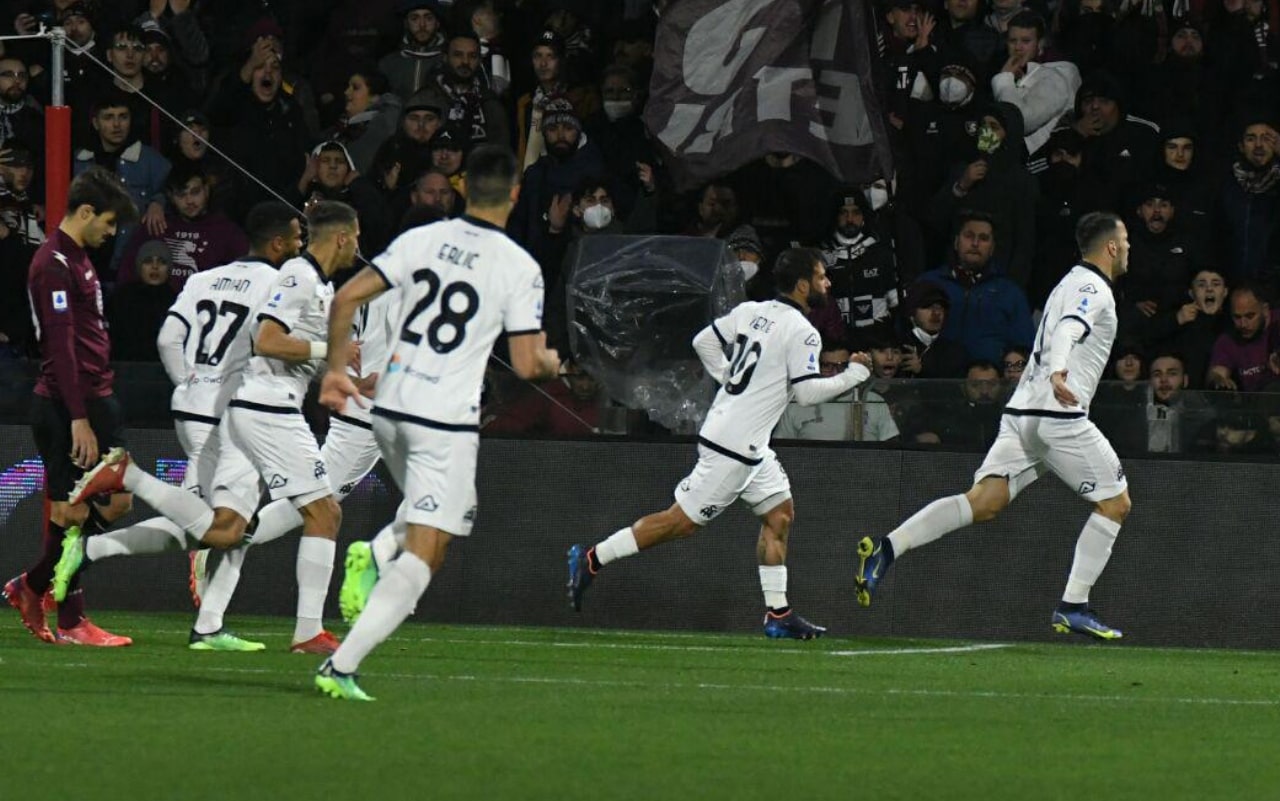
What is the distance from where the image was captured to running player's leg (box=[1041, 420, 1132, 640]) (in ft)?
41.8

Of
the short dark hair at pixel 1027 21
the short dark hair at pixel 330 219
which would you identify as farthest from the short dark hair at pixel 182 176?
the short dark hair at pixel 1027 21

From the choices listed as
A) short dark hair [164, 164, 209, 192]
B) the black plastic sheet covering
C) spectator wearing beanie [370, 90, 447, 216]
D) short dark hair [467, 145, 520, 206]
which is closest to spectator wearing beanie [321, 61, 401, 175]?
spectator wearing beanie [370, 90, 447, 216]

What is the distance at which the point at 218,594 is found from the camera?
38.0 ft

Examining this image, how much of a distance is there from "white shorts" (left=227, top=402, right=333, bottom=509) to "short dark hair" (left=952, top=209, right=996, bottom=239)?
5.74 m

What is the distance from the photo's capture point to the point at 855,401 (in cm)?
1404

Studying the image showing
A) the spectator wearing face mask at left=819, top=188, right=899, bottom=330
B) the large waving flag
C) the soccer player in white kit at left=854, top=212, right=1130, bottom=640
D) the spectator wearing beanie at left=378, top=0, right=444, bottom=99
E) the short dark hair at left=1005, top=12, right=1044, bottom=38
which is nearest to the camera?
the soccer player in white kit at left=854, top=212, right=1130, bottom=640

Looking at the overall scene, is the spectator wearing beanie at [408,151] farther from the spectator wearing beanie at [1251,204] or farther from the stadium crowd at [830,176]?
the spectator wearing beanie at [1251,204]

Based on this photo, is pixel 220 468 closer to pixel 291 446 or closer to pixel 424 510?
pixel 291 446

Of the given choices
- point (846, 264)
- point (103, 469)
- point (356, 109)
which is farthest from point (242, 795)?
point (356, 109)

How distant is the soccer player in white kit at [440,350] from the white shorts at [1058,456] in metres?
4.80

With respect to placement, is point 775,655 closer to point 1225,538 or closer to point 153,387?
point 1225,538

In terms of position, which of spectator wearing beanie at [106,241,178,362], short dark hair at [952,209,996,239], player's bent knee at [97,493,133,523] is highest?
short dark hair at [952,209,996,239]

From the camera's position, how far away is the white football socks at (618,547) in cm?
1299

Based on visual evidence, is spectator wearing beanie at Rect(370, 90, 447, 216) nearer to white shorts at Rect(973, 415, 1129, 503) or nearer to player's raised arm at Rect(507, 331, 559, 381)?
white shorts at Rect(973, 415, 1129, 503)
